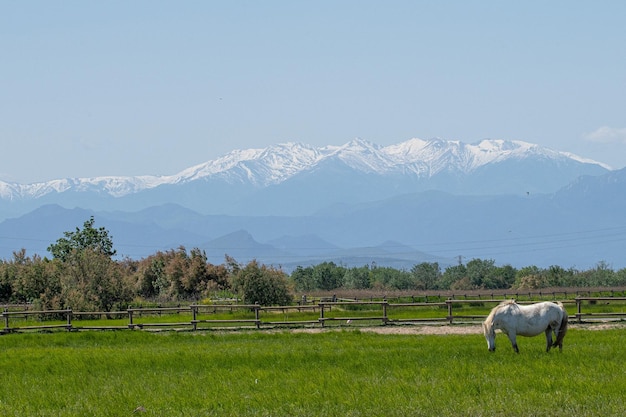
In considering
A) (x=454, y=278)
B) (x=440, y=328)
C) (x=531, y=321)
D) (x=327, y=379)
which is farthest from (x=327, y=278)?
(x=327, y=379)

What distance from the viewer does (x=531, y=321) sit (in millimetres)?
25719

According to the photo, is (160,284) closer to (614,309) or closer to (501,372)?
(614,309)

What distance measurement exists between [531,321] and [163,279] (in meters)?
59.7

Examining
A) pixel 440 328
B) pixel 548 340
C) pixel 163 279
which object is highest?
pixel 163 279

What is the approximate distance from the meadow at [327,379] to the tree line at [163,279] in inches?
1075

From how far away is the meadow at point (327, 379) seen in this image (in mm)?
18422

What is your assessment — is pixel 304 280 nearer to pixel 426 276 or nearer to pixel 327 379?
pixel 426 276

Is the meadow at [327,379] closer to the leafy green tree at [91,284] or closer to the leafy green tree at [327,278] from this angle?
the leafy green tree at [91,284]

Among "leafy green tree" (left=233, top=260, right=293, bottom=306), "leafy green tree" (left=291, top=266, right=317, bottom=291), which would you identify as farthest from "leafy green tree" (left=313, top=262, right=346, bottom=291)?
"leafy green tree" (left=233, top=260, right=293, bottom=306)

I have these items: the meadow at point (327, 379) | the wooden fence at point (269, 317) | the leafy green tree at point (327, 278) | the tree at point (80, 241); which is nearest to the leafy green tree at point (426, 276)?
the leafy green tree at point (327, 278)

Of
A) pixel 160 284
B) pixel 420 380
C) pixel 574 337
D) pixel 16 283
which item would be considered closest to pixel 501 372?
pixel 420 380

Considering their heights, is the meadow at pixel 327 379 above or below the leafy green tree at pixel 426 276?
below

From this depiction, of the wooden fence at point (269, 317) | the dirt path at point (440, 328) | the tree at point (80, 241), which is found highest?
the tree at point (80, 241)

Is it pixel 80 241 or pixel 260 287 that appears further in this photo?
pixel 80 241
